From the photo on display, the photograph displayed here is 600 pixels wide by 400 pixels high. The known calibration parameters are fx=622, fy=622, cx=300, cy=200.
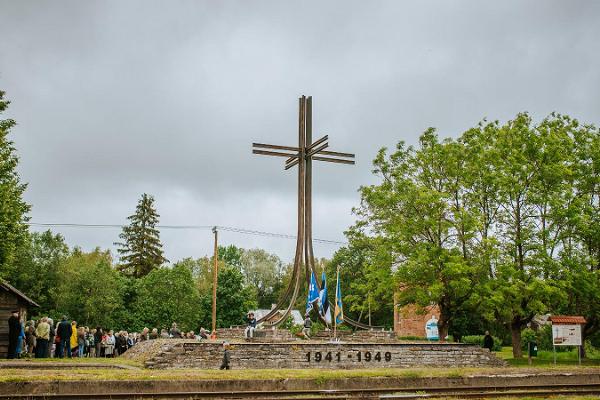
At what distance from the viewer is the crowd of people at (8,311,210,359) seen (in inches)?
869

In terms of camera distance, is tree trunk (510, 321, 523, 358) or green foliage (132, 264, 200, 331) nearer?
tree trunk (510, 321, 523, 358)

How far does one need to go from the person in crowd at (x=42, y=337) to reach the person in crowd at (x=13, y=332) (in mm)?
981

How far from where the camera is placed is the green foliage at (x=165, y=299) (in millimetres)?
46625

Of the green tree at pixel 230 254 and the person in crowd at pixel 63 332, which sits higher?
the green tree at pixel 230 254

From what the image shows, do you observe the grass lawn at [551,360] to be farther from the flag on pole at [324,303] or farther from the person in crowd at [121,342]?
the person in crowd at [121,342]

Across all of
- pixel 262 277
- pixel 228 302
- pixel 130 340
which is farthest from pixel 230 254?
pixel 130 340

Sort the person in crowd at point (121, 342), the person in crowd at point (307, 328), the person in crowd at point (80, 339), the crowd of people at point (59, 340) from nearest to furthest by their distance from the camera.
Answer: the crowd of people at point (59, 340), the person in crowd at point (80, 339), the person in crowd at point (307, 328), the person in crowd at point (121, 342)

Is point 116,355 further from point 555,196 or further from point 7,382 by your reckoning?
point 555,196

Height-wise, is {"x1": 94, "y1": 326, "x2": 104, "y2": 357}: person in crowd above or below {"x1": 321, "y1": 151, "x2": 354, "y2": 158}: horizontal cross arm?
below

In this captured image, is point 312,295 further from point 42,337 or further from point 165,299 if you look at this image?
point 165,299

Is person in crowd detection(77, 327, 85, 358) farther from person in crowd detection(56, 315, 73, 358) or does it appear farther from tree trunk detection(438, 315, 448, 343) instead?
tree trunk detection(438, 315, 448, 343)

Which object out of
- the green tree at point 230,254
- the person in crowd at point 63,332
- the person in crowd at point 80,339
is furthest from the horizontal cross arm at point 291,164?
the green tree at point 230,254

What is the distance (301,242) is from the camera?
101 ft

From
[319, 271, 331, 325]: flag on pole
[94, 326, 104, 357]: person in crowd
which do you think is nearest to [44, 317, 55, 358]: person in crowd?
[94, 326, 104, 357]: person in crowd
